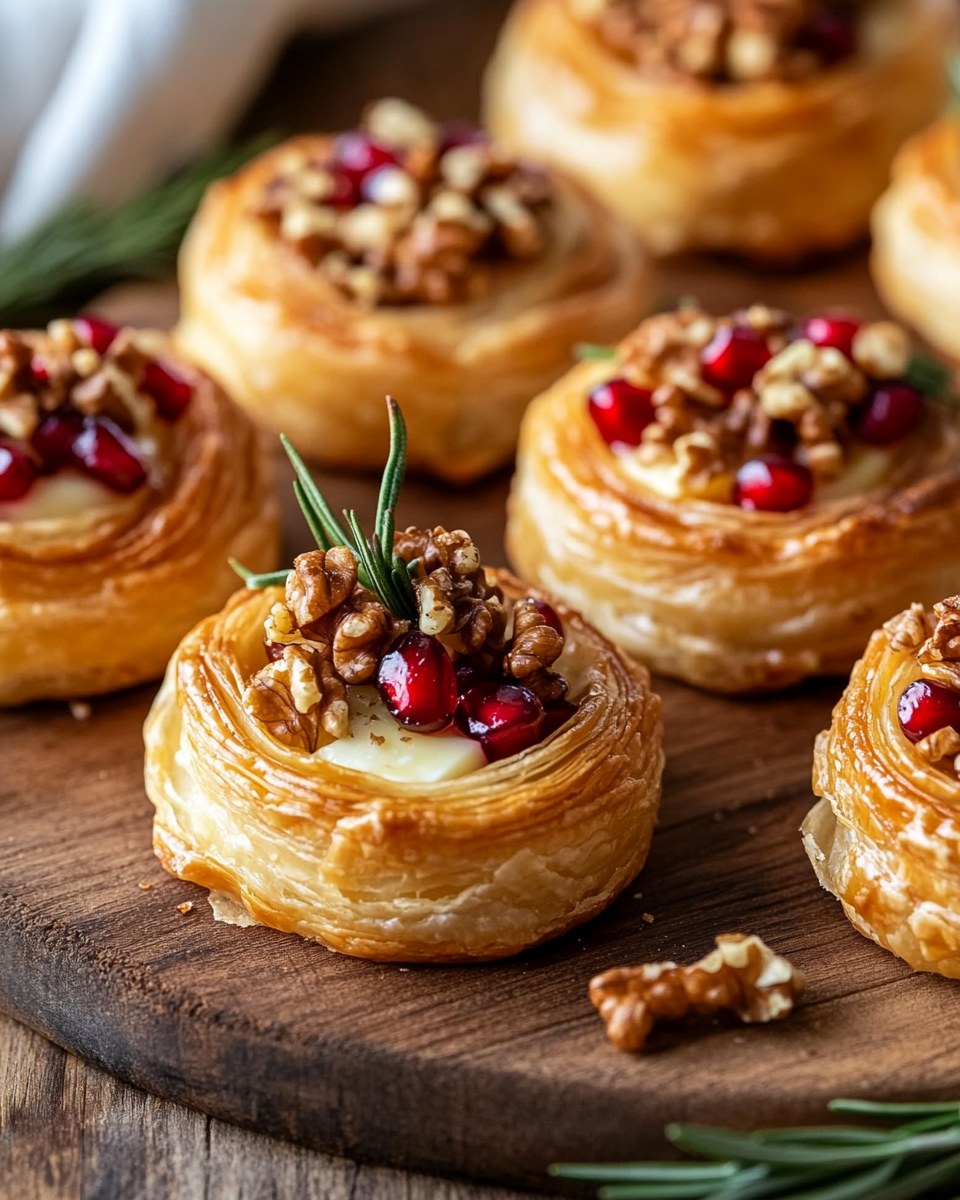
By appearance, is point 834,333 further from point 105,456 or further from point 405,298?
point 105,456

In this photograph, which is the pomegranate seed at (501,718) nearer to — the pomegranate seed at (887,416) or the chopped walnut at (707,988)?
the chopped walnut at (707,988)

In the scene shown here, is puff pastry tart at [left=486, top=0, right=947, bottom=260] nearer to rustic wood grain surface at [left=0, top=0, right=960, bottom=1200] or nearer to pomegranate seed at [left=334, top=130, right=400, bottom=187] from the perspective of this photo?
pomegranate seed at [left=334, top=130, right=400, bottom=187]

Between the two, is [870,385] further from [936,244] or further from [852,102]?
[852,102]

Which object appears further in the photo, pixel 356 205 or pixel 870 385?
pixel 356 205

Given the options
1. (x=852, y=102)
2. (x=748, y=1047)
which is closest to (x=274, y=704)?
(x=748, y=1047)

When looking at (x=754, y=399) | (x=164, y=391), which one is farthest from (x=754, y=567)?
(x=164, y=391)

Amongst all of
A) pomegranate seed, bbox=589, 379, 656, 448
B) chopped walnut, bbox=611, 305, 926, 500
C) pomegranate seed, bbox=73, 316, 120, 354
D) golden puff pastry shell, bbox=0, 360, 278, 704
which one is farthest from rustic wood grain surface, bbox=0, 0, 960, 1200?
pomegranate seed, bbox=73, 316, 120, 354
